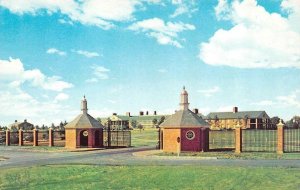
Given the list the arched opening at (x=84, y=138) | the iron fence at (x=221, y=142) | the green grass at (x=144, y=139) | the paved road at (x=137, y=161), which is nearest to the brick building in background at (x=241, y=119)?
the green grass at (x=144, y=139)

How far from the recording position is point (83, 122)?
48.9 meters

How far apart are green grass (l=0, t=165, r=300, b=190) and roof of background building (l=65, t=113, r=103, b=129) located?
71.8 ft

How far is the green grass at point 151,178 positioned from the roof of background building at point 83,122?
2190cm

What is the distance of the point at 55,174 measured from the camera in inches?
952

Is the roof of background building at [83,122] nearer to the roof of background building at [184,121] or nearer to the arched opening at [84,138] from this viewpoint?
the arched opening at [84,138]

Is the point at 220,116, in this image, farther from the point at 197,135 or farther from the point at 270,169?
the point at 270,169

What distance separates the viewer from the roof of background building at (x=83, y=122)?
48562 millimetres

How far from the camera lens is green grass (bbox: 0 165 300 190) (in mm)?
19172

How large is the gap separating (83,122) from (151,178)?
28.6m

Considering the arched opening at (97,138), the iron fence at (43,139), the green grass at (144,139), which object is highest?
the arched opening at (97,138)

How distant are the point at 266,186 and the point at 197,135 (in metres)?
21.1

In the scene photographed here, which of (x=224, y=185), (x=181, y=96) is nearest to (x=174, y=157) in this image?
(x=181, y=96)

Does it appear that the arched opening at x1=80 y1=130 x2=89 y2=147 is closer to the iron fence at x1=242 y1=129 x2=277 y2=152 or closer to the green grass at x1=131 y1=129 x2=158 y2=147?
the green grass at x1=131 y1=129 x2=158 y2=147

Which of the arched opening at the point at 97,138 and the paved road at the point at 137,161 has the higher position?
the arched opening at the point at 97,138
